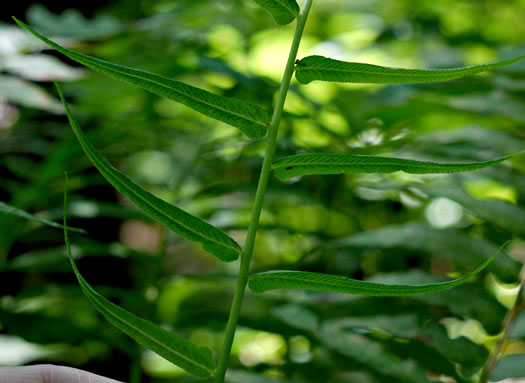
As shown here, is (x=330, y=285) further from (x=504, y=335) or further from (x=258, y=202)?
(x=504, y=335)

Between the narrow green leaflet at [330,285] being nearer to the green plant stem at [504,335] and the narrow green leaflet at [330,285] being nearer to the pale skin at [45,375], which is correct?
the pale skin at [45,375]

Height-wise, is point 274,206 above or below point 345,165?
above

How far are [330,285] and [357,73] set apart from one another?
0.43 feet

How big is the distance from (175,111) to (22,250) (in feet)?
1.52

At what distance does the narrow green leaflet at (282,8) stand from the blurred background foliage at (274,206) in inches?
14.8

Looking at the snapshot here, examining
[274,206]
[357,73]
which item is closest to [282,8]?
[357,73]

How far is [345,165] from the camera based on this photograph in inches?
13.9

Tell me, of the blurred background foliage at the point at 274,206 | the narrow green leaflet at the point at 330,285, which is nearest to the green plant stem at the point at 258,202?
the narrow green leaflet at the point at 330,285

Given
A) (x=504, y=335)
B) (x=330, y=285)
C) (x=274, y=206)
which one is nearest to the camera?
(x=330, y=285)

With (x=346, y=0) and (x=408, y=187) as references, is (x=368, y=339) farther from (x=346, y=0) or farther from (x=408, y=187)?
(x=346, y=0)

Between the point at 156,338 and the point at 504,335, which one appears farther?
the point at 504,335

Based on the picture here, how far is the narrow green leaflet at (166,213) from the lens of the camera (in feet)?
1.11

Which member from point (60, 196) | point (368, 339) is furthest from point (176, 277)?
point (368, 339)

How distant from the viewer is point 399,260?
0.96 meters
